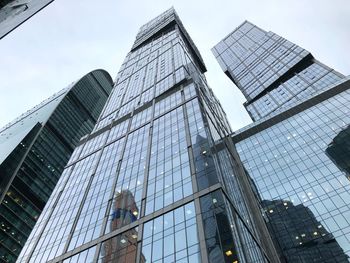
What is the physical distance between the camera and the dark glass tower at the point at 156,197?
36.2 meters

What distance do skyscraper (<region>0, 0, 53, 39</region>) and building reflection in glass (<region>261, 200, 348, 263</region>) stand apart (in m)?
55.9

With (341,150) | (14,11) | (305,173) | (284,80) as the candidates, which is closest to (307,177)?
(305,173)

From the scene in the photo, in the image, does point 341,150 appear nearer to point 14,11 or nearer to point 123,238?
point 123,238

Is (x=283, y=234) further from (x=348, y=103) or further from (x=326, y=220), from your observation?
(x=348, y=103)

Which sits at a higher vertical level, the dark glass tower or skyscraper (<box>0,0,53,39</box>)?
skyscraper (<box>0,0,53,39</box>)

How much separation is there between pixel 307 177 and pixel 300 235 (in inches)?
505

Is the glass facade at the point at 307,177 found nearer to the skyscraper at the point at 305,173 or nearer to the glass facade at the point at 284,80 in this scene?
the skyscraper at the point at 305,173

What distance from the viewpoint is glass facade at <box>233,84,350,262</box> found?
182 feet

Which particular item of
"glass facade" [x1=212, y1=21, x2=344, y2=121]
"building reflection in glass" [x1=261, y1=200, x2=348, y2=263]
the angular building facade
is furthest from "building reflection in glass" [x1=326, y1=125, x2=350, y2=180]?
the angular building facade

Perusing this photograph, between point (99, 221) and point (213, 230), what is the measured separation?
22559 mm

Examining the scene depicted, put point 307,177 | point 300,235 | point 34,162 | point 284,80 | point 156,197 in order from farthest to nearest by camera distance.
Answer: point 284,80 → point 34,162 → point 307,177 → point 300,235 → point 156,197

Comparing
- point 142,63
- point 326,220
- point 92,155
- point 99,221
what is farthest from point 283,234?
point 142,63

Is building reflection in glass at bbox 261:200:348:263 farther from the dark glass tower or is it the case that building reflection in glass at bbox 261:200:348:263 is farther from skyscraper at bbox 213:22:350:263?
the dark glass tower

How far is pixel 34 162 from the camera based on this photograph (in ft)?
359
